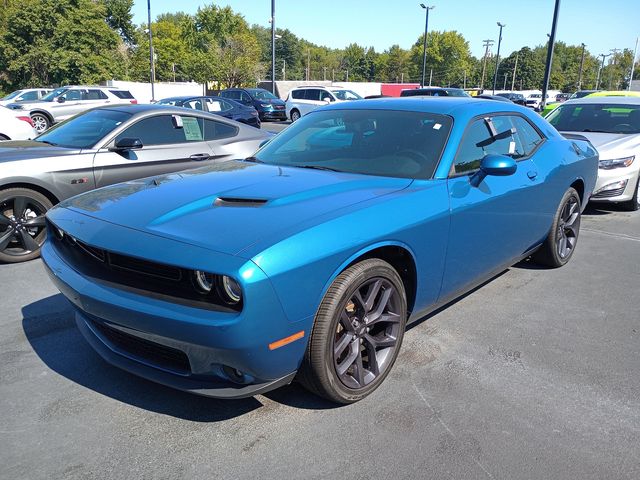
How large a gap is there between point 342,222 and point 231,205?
608 millimetres

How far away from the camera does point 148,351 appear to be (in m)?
2.52

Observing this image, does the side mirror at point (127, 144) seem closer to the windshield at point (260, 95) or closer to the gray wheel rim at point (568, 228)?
the gray wheel rim at point (568, 228)

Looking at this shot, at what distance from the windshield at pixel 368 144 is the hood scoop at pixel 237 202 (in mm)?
817

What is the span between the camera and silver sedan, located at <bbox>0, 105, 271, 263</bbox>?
487 centimetres

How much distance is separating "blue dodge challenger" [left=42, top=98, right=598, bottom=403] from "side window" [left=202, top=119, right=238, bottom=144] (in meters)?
2.54

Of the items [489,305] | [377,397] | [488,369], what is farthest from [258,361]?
[489,305]

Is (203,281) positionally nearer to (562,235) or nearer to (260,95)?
(562,235)

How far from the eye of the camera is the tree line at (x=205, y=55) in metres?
45.1

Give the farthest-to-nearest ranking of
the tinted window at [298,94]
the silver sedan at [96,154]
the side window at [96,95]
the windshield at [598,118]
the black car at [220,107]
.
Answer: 1. the tinted window at [298,94]
2. the side window at [96,95]
3. the black car at [220,107]
4. the windshield at [598,118]
5. the silver sedan at [96,154]

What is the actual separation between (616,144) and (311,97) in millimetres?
17767

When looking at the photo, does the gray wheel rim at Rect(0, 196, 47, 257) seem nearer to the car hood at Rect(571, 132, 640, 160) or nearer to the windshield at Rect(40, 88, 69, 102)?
the car hood at Rect(571, 132, 640, 160)

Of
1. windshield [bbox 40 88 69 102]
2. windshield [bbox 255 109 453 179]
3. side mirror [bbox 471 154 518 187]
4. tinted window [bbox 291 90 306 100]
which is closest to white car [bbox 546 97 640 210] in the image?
side mirror [bbox 471 154 518 187]

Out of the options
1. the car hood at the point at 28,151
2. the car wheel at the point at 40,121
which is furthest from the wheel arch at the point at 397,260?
the car wheel at the point at 40,121

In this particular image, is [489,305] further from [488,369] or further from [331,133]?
[331,133]
